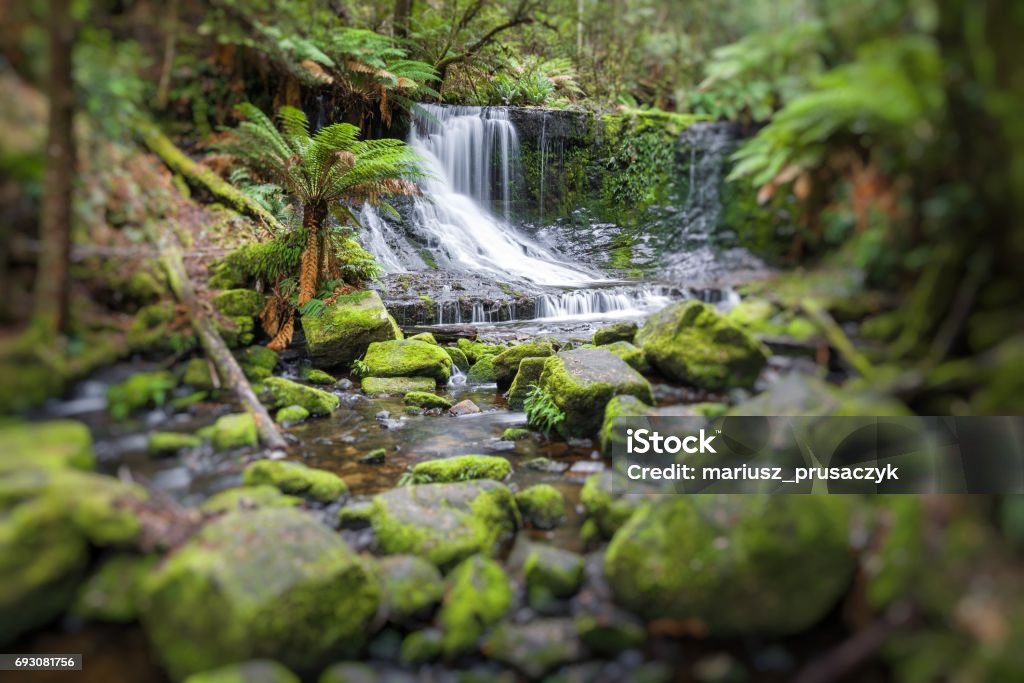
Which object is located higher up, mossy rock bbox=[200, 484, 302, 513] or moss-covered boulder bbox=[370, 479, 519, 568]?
mossy rock bbox=[200, 484, 302, 513]

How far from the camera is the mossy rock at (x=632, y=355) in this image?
4961 mm

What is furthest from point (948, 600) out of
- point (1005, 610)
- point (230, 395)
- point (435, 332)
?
point (435, 332)

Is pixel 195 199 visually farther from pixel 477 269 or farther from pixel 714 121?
pixel 477 269

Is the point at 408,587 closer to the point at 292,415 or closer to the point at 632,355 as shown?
the point at 292,415

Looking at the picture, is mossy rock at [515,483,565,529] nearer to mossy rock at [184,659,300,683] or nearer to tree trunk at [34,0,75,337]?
mossy rock at [184,659,300,683]

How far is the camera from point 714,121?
179 inches

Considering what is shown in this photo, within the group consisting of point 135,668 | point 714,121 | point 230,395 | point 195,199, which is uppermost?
point 714,121

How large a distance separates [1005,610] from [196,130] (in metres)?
6.23

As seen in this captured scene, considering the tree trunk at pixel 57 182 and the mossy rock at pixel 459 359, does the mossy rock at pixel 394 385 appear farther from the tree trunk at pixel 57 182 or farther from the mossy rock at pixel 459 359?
the tree trunk at pixel 57 182

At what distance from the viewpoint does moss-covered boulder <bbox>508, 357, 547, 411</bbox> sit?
605 cm

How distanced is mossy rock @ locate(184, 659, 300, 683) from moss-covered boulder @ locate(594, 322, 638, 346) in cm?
427

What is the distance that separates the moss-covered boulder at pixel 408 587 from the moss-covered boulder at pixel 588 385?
2.08 m

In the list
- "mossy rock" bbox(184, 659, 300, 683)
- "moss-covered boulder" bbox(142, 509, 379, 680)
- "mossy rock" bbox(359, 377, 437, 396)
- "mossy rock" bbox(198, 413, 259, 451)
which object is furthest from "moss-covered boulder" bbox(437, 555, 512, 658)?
"mossy rock" bbox(359, 377, 437, 396)

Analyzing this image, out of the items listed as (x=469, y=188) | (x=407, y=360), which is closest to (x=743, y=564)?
(x=407, y=360)
